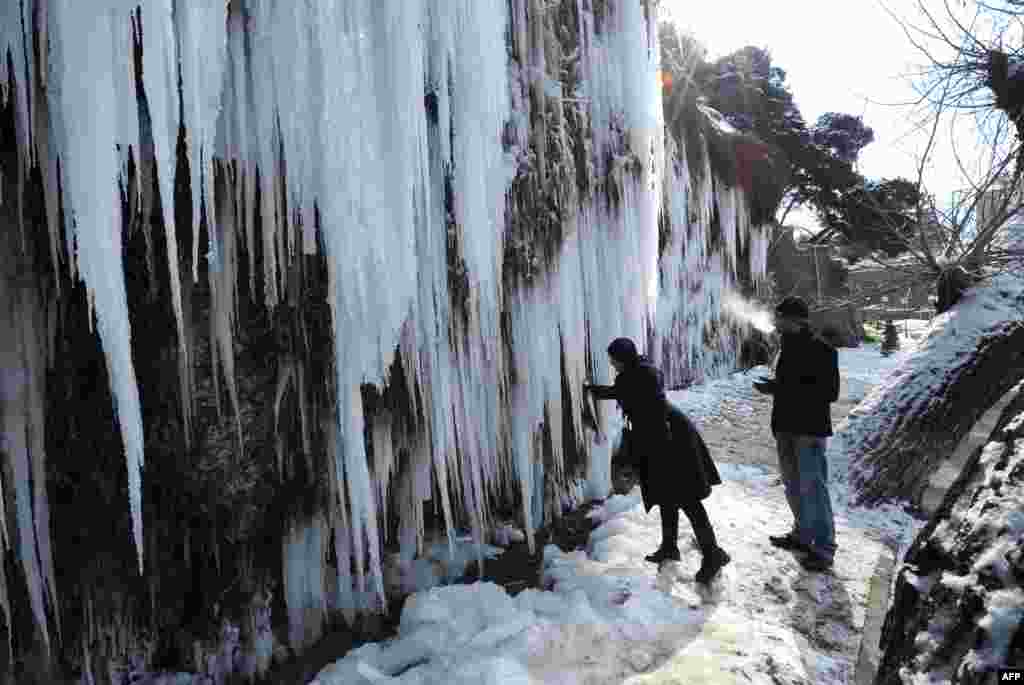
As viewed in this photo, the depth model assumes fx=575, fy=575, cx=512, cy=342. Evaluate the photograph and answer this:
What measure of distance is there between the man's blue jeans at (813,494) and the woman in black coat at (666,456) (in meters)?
0.53

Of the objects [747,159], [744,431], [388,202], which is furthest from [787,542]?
[747,159]

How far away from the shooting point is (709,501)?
4.55 m

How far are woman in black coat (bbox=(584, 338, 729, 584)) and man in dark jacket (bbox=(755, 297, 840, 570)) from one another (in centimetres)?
55

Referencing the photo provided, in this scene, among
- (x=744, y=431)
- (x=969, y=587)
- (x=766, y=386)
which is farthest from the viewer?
(x=744, y=431)

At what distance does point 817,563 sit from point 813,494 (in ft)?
1.29

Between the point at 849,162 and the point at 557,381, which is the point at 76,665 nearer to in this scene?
the point at 557,381

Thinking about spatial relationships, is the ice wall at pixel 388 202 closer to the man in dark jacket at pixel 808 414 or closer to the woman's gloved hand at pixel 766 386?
the woman's gloved hand at pixel 766 386

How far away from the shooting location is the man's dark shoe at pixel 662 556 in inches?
130

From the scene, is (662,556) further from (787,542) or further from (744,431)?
(744,431)

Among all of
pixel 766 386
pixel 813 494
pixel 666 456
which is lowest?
pixel 813 494

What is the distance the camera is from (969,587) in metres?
1.10

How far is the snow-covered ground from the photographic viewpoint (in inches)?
91.8

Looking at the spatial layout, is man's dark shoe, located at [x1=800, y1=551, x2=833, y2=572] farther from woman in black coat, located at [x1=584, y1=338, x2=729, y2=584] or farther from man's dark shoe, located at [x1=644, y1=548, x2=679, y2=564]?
man's dark shoe, located at [x1=644, y1=548, x2=679, y2=564]

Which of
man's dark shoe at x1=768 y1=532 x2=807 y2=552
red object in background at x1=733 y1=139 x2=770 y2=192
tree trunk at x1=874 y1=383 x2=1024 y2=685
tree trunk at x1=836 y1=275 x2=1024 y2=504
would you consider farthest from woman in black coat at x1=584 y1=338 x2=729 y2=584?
red object in background at x1=733 y1=139 x2=770 y2=192
